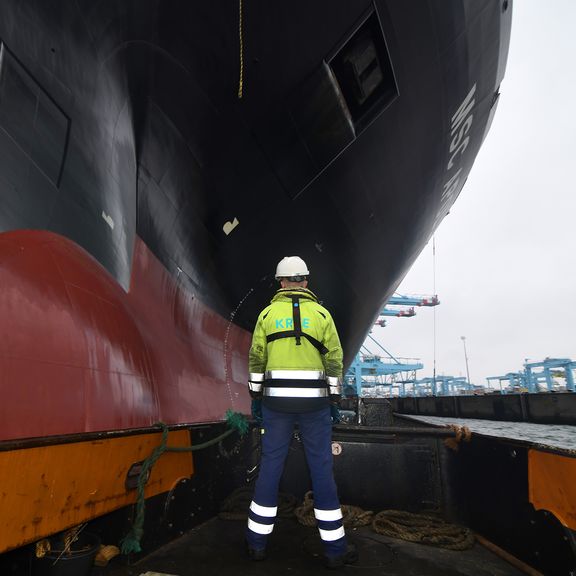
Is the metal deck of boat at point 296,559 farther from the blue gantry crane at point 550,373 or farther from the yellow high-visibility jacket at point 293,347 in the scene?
the blue gantry crane at point 550,373

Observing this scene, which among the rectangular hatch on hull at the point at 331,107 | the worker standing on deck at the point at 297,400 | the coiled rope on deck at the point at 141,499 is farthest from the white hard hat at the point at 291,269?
the rectangular hatch on hull at the point at 331,107

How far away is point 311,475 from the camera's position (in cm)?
251

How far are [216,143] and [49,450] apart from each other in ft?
12.7

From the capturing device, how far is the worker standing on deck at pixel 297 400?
2406 millimetres

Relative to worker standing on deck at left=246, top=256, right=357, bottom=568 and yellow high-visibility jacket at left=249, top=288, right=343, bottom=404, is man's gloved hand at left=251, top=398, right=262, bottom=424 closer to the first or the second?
worker standing on deck at left=246, top=256, right=357, bottom=568

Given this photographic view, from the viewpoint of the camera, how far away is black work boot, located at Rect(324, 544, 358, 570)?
2.29 meters

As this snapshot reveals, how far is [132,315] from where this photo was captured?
459cm

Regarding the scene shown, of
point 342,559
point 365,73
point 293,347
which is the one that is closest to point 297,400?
point 293,347

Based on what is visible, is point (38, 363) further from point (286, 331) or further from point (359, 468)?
point (359, 468)

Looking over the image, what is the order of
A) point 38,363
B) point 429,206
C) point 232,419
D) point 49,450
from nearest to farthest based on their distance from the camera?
point 49,450
point 38,363
point 232,419
point 429,206

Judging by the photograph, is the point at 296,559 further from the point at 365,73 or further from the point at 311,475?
the point at 365,73

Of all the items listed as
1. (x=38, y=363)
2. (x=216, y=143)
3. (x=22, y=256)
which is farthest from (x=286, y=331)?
(x=216, y=143)

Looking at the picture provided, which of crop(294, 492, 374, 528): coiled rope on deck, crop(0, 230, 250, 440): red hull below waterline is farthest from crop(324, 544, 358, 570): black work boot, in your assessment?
crop(0, 230, 250, 440): red hull below waterline

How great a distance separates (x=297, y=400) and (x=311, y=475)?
0.46m
